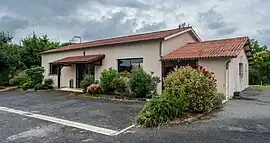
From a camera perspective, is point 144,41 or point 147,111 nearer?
point 147,111

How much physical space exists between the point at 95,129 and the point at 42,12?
50.1ft

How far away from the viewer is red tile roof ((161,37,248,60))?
14391 mm

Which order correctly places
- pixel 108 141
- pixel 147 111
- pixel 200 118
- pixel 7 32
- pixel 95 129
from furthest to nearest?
1. pixel 7 32
2. pixel 200 118
3. pixel 147 111
4. pixel 95 129
5. pixel 108 141

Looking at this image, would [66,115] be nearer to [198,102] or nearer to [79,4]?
[198,102]

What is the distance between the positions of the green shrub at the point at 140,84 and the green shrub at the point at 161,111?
5.71 metres

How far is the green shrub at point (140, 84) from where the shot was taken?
14.9 metres

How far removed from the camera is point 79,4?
16359mm

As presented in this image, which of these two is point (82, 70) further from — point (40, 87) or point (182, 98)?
point (182, 98)

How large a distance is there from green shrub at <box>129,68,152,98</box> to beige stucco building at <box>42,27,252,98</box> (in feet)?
5.71

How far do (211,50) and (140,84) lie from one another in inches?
201

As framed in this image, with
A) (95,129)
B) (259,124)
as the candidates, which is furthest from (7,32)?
(259,124)

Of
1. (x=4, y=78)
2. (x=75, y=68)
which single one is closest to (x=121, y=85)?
(x=75, y=68)

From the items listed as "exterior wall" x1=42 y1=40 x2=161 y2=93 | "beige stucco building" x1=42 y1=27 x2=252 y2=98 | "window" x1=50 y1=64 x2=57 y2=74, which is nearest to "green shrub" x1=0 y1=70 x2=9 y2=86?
"window" x1=50 y1=64 x2=57 y2=74

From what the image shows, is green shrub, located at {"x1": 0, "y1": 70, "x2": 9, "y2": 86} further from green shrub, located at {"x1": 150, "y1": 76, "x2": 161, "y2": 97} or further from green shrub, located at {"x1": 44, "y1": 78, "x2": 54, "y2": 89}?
green shrub, located at {"x1": 150, "y1": 76, "x2": 161, "y2": 97}
